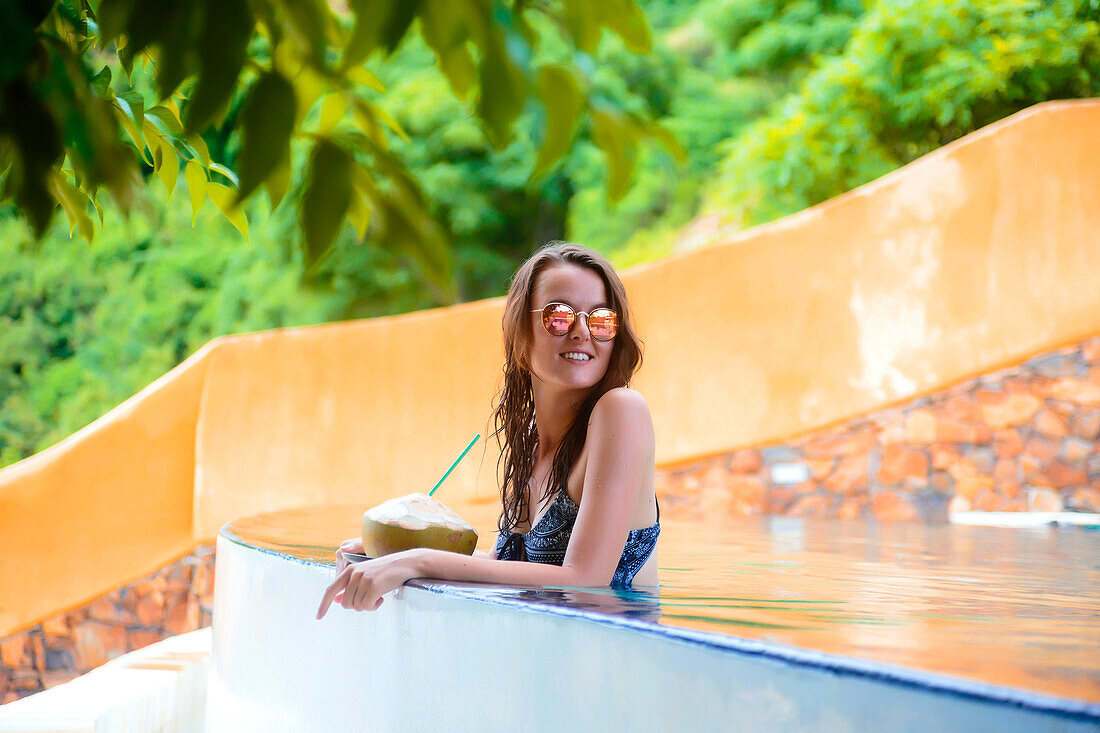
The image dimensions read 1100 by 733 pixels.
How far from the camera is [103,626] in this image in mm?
6629

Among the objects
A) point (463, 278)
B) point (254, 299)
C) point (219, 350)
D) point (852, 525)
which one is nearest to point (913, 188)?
point (852, 525)

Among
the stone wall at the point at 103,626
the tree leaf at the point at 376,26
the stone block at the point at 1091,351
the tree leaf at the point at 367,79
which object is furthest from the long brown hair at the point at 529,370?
the stone wall at the point at 103,626

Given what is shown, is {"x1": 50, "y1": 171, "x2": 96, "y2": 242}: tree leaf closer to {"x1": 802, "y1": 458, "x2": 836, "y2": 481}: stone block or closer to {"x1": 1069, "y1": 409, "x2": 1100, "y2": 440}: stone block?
{"x1": 802, "y1": 458, "x2": 836, "y2": 481}: stone block

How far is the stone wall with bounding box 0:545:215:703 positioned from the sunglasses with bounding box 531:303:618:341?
16.8ft

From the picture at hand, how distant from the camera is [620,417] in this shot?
193 centimetres

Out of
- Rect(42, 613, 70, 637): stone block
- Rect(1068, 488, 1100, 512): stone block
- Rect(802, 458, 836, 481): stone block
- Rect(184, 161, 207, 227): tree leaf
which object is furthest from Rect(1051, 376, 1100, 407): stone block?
Rect(42, 613, 70, 637): stone block

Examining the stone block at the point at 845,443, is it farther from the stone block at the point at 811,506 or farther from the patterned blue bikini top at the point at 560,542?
the patterned blue bikini top at the point at 560,542

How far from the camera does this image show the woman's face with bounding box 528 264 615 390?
2.08 meters

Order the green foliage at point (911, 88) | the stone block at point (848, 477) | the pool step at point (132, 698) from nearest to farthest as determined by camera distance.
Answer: the pool step at point (132, 698) < the stone block at point (848, 477) < the green foliage at point (911, 88)

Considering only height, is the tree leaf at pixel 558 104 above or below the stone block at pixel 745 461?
below

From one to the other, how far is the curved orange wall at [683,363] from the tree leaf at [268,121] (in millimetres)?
5565

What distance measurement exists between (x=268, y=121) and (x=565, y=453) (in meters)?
1.38

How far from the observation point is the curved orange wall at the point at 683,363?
5.89 meters

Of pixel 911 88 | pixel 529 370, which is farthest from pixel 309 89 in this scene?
pixel 911 88
